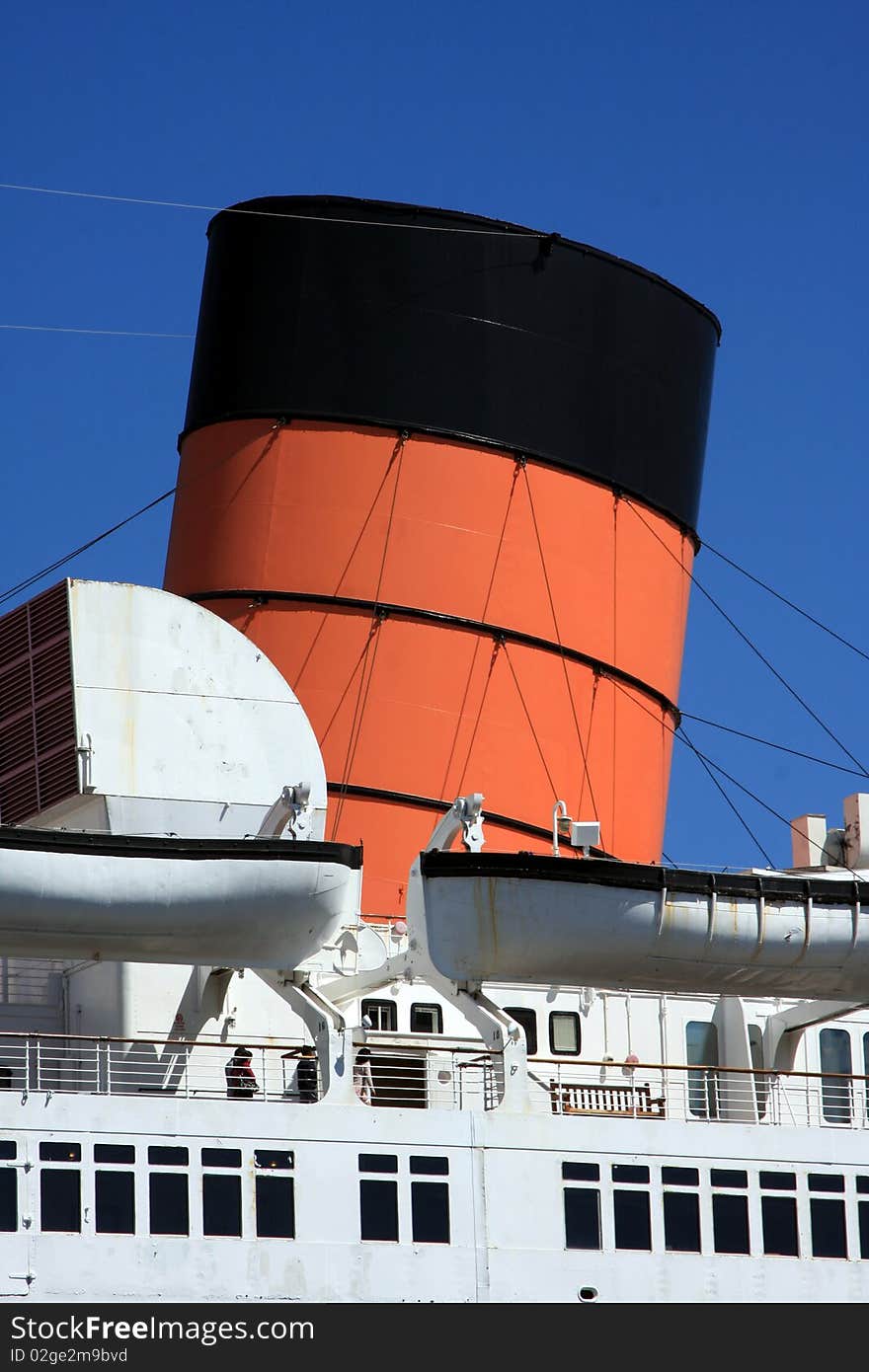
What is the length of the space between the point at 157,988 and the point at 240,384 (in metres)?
8.74

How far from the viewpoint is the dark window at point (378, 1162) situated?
75.5 feet

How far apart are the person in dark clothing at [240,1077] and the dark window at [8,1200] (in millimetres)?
2312

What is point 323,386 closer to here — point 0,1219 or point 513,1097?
point 513,1097

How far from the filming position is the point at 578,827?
25812mm

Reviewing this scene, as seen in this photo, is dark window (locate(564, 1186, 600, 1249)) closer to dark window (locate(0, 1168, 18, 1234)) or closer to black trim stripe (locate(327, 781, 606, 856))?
dark window (locate(0, 1168, 18, 1234))

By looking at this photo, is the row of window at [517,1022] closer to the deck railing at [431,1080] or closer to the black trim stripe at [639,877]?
the deck railing at [431,1080]

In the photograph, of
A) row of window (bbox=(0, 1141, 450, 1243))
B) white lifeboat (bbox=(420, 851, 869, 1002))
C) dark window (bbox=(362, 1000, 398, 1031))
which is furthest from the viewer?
dark window (bbox=(362, 1000, 398, 1031))

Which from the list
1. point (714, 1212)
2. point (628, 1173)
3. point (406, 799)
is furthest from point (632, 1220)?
point (406, 799)

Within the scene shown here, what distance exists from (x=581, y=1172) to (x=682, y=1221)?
1197mm

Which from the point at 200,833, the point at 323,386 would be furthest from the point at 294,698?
the point at 323,386

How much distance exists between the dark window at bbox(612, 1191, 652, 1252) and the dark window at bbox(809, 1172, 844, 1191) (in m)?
1.95

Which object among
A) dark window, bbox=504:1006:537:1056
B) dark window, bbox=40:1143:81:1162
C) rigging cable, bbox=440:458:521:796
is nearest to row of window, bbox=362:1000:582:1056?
dark window, bbox=504:1006:537:1056

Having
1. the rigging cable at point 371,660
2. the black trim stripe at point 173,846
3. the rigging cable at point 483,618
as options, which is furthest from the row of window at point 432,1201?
the rigging cable at point 483,618

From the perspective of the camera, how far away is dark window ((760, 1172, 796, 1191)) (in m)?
24.4
